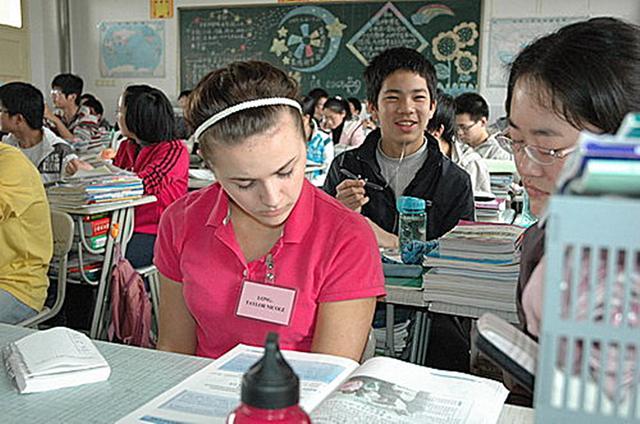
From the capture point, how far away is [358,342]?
4.14ft

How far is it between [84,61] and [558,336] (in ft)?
31.0

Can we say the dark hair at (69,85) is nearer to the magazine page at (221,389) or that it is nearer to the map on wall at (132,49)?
the map on wall at (132,49)

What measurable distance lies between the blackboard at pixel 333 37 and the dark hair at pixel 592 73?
6157 mm

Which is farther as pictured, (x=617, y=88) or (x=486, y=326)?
(x=617, y=88)

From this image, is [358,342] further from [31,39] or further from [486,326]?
[31,39]

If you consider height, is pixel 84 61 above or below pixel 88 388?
above

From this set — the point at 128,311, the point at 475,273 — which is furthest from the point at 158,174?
the point at 475,273

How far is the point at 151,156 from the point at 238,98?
8.03 ft

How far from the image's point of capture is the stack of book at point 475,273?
1.76m

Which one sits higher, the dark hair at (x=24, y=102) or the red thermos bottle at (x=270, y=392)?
the dark hair at (x=24, y=102)

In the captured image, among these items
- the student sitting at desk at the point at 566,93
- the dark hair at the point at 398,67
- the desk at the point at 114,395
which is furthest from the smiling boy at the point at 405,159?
the desk at the point at 114,395

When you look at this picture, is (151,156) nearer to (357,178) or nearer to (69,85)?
(357,178)

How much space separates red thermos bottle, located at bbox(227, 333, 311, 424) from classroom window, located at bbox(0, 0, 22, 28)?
910 centimetres

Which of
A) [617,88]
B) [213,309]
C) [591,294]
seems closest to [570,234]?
[591,294]
